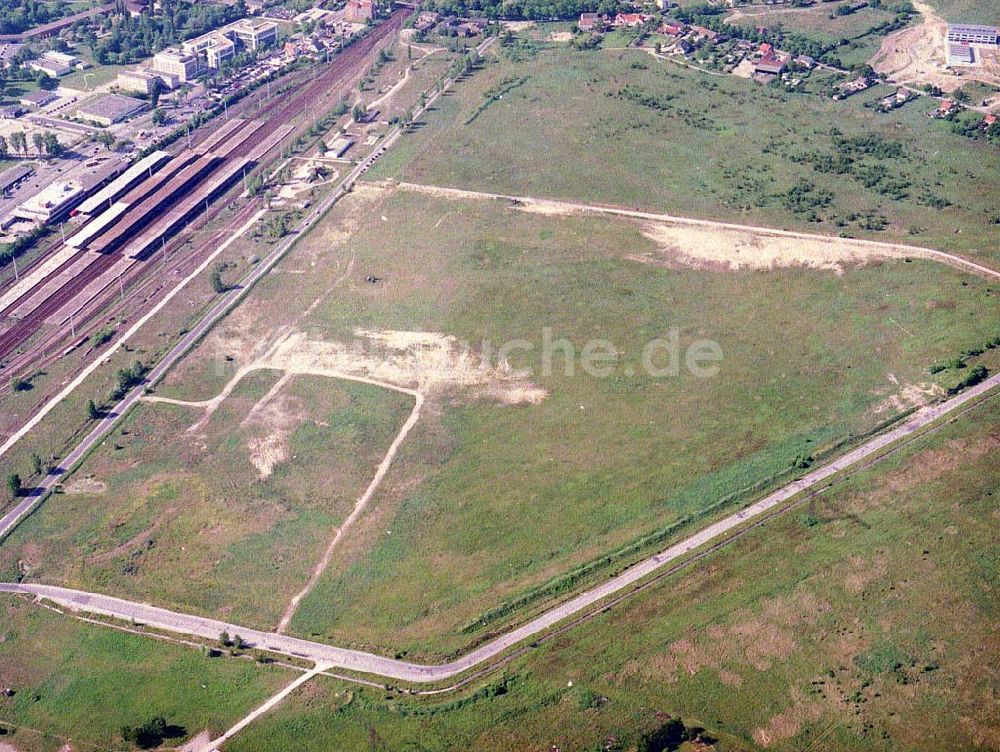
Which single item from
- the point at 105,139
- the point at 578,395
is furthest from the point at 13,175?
the point at 578,395

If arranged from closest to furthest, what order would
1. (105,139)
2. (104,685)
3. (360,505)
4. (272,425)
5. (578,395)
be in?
(104,685), (360,505), (272,425), (578,395), (105,139)

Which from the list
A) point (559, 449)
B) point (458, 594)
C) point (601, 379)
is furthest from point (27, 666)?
point (601, 379)

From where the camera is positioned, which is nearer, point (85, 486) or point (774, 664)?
point (774, 664)

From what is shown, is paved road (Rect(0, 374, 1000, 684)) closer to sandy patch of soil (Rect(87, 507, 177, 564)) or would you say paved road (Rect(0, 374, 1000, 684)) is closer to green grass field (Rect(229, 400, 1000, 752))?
green grass field (Rect(229, 400, 1000, 752))

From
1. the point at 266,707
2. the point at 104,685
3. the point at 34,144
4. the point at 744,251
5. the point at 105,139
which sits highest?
the point at 105,139

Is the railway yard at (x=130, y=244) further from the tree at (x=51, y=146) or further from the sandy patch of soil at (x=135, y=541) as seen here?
the sandy patch of soil at (x=135, y=541)

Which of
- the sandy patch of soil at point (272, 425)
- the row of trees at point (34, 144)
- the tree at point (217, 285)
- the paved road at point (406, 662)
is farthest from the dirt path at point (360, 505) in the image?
the row of trees at point (34, 144)

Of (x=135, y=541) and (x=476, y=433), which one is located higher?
(x=476, y=433)

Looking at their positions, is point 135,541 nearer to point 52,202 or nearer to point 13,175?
point 52,202
